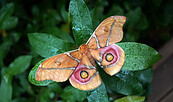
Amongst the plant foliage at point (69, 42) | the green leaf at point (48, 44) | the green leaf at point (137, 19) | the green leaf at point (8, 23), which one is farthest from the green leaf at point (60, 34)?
the green leaf at point (137, 19)

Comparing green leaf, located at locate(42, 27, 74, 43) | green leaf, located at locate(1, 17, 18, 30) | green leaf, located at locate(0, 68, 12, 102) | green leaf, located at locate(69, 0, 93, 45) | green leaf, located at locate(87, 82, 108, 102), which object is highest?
green leaf, located at locate(69, 0, 93, 45)

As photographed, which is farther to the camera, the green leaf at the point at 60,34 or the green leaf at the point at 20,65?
the green leaf at the point at 20,65

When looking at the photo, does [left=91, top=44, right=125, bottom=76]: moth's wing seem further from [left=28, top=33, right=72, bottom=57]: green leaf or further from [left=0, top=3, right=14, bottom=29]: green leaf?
[left=0, top=3, right=14, bottom=29]: green leaf

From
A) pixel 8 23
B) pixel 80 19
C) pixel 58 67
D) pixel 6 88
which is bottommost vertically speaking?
pixel 6 88

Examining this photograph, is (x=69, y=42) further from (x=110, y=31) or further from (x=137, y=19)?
(x=137, y=19)

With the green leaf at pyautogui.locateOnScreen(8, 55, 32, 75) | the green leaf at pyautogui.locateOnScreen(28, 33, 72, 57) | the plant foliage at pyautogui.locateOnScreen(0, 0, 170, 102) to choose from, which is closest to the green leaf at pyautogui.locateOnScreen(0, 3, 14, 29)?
the plant foliage at pyautogui.locateOnScreen(0, 0, 170, 102)

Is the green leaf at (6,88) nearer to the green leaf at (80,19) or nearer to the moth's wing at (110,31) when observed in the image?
the green leaf at (80,19)

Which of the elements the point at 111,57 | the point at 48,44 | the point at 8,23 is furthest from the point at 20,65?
the point at 111,57

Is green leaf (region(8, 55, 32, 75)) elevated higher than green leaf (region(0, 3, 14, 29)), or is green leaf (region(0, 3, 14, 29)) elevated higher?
green leaf (region(0, 3, 14, 29))
